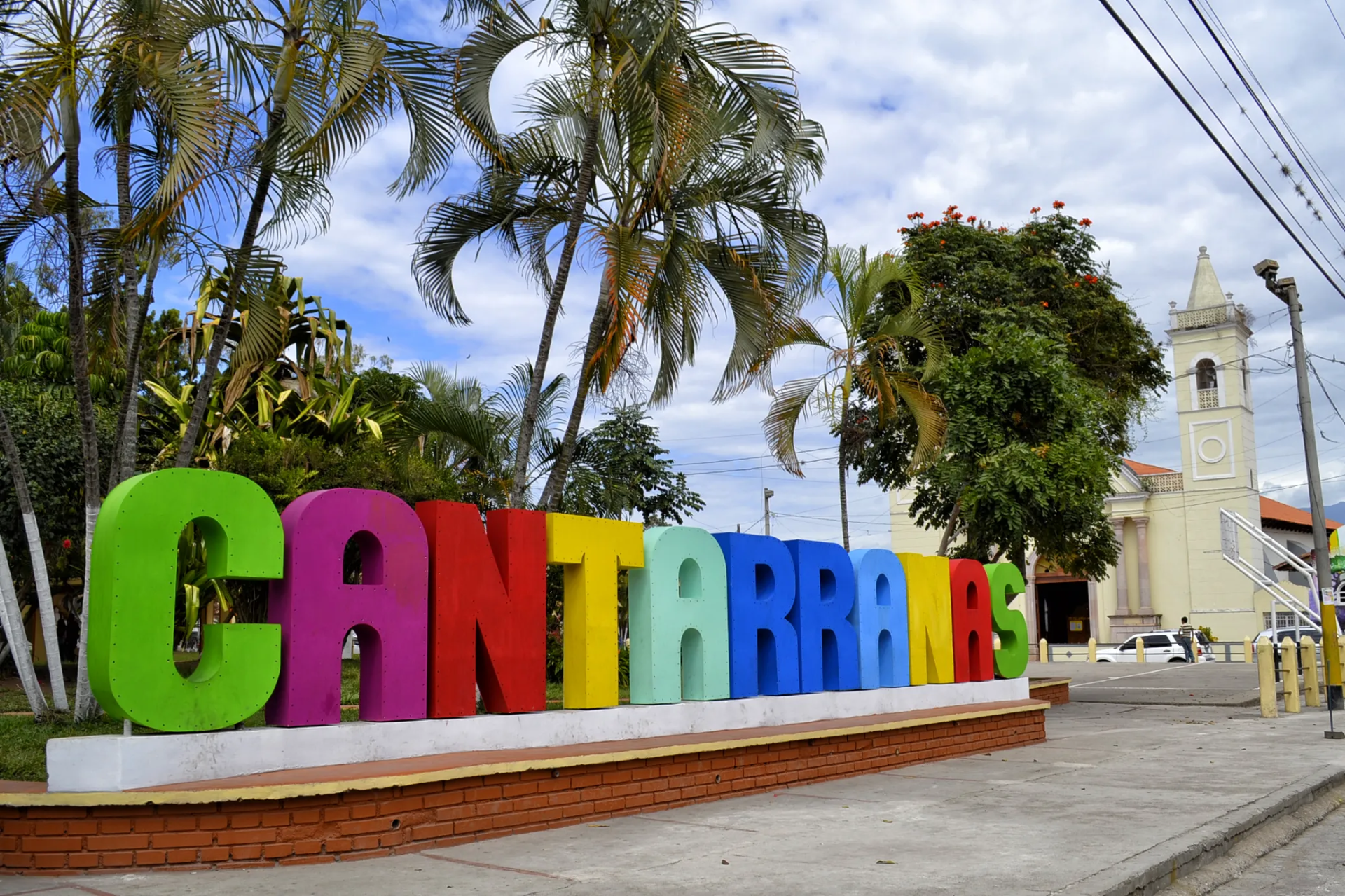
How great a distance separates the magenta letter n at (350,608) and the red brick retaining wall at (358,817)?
34.7 inches

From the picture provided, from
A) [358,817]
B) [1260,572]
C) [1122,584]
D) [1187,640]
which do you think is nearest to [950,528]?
[358,817]

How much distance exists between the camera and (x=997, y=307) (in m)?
21.1

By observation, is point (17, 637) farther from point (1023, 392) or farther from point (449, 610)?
point (1023, 392)

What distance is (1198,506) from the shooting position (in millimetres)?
50812

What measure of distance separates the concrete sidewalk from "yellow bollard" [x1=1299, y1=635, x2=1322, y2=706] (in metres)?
9.53

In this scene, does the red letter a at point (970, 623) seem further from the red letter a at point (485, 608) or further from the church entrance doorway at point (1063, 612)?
the church entrance doorway at point (1063, 612)

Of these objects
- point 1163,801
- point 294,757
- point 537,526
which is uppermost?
point 537,526

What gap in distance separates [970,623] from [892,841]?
7.46 metres

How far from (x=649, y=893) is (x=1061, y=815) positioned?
13.6 ft

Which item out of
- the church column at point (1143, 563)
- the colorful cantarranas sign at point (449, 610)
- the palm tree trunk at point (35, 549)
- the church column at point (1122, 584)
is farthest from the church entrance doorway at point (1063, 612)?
the palm tree trunk at point (35, 549)

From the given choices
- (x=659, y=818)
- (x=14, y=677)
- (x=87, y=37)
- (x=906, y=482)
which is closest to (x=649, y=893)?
(x=659, y=818)

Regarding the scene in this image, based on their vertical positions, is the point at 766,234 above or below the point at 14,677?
above

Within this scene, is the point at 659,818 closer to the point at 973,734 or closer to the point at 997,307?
the point at 973,734

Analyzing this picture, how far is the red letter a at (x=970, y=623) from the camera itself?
1473 centimetres
